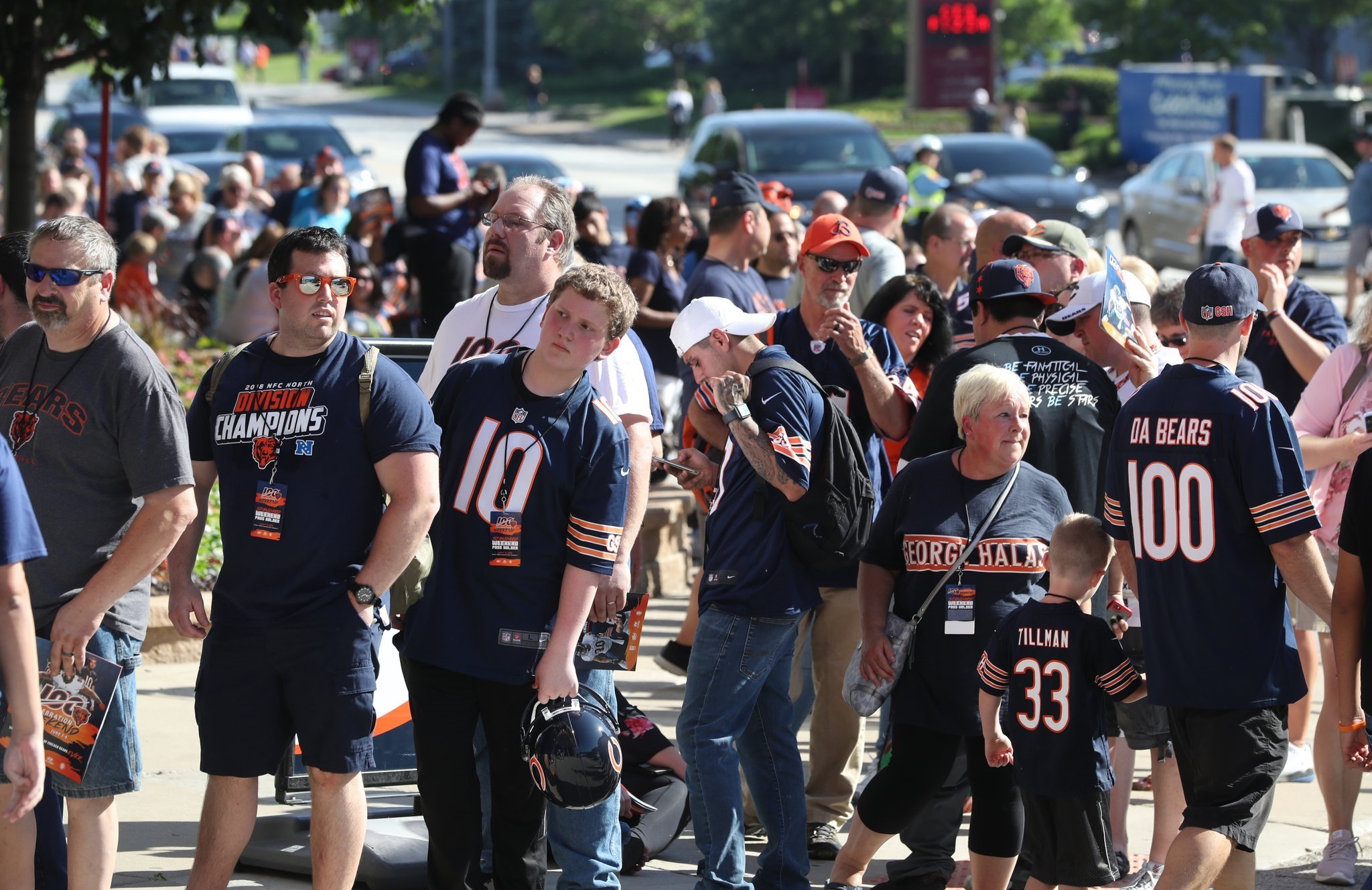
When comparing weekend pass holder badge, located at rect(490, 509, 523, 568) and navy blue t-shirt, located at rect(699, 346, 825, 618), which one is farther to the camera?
navy blue t-shirt, located at rect(699, 346, 825, 618)

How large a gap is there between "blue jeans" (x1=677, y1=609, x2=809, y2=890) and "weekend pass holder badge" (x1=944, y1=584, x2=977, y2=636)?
0.49 m

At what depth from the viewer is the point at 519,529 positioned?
4832 mm

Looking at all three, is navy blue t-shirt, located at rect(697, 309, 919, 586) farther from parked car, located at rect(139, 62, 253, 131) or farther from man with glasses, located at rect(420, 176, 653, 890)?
parked car, located at rect(139, 62, 253, 131)

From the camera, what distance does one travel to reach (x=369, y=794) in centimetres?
638

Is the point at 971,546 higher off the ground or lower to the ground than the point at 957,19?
lower

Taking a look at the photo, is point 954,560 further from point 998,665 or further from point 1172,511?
point 1172,511

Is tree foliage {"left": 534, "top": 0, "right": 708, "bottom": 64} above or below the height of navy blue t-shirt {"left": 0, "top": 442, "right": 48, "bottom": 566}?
above

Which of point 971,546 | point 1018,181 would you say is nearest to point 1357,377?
point 971,546

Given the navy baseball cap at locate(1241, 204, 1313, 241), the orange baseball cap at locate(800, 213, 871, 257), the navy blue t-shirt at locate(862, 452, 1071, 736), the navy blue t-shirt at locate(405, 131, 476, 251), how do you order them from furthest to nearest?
the navy blue t-shirt at locate(405, 131, 476, 251), the navy baseball cap at locate(1241, 204, 1313, 241), the orange baseball cap at locate(800, 213, 871, 257), the navy blue t-shirt at locate(862, 452, 1071, 736)

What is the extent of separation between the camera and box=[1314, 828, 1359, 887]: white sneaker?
19.3ft

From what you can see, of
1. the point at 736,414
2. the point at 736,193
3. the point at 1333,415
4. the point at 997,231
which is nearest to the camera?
the point at 736,414

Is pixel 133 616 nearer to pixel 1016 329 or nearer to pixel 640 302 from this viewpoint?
pixel 1016 329

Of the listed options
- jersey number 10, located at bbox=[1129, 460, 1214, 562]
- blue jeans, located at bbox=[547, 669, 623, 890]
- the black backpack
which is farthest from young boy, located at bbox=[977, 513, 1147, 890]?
blue jeans, located at bbox=[547, 669, 623, 890]

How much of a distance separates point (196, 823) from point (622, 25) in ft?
188
